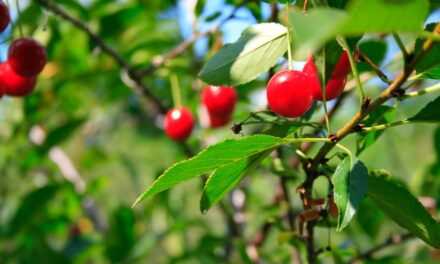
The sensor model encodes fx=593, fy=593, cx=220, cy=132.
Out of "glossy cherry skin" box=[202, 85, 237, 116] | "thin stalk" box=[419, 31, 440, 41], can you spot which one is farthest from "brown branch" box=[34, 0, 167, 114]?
"thin stalk" box=[419, 31, 440, 41]

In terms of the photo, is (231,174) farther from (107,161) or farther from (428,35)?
(107,161)

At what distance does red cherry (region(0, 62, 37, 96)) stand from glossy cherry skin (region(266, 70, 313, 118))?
2.30 feet

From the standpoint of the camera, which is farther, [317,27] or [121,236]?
[121,236]

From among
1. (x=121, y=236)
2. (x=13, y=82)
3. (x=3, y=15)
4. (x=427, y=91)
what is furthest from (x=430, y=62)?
(x=121, y=236)

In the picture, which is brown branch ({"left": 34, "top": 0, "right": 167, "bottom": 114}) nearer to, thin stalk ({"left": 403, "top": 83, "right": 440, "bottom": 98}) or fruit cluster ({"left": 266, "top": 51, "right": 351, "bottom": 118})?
fruit cluster ({"left": 266, "top": 51, "right": 351, "bottom": 118})

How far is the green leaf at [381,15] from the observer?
45cm

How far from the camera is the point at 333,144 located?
888 millimetres

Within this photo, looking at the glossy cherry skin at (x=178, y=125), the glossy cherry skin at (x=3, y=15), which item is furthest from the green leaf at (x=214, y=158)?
the glossy cherry skin at (x=178, y=125)

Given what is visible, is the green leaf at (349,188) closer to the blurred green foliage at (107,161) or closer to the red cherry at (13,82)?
the blurred green foliage at (107,161)

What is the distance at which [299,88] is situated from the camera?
907 millimetres

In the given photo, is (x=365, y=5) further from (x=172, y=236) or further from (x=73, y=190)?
(x=172, y=236)

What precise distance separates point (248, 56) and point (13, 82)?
2.21 ft

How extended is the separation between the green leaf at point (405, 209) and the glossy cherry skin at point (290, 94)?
18 centimetres

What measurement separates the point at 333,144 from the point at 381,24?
423 mm
